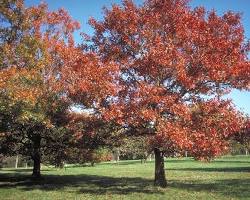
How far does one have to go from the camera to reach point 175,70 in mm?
29828

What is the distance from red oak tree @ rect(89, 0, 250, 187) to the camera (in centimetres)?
2808

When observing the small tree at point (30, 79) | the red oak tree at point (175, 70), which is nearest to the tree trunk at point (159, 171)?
the red oak tree at point (175, 70)

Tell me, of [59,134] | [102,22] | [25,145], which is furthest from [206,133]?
[25,145]

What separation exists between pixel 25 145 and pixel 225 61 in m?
24.7

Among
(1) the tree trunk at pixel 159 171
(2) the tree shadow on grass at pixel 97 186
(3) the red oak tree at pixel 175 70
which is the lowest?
(2) the tree shadow on grass at pixel 97 186

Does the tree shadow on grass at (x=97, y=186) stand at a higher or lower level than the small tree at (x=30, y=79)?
lower

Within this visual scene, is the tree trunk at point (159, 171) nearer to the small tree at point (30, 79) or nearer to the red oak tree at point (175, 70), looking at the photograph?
the red oak tree at point (175, 70)

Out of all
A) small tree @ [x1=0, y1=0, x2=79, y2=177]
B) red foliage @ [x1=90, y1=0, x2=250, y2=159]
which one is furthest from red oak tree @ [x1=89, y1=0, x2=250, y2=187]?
small tree @ [x1=0, y1=0, x2=79, y2=177]

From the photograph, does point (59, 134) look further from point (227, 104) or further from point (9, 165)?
point (9, 165)

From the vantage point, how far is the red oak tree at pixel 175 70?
2808 cm

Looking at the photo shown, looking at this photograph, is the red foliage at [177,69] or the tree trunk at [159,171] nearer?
the red foliage at [177,69]

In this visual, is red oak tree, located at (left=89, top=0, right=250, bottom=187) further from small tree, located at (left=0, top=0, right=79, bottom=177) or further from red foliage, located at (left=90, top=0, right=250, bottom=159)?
small tree, located at (left=0, top=0, right=79, bottom=177)

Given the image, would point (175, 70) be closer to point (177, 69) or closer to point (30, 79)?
point (177, 69)

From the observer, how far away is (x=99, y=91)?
29016 mm
